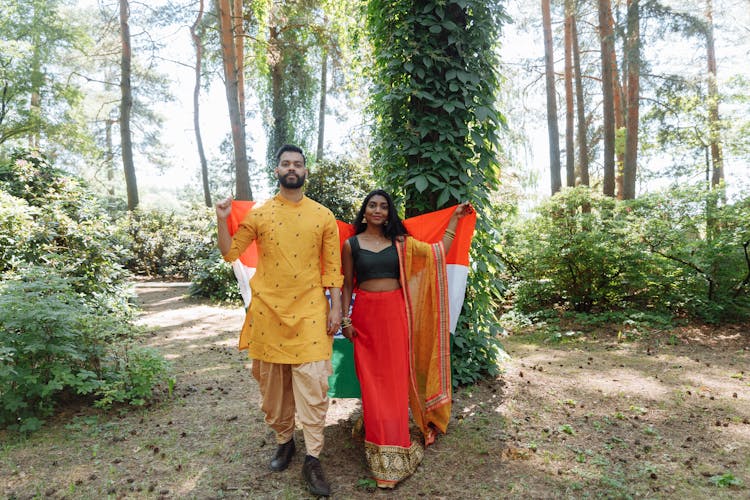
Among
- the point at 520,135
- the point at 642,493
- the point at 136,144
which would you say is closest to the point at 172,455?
the point at 642,493

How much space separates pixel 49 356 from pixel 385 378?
2903 mm

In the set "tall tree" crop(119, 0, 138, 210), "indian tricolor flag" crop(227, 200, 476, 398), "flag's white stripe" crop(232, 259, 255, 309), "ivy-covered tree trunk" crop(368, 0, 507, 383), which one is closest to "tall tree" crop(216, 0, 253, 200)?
"tall tree" crop(119, 0, 138, 210)

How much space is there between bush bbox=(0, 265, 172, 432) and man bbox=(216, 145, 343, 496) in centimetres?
171

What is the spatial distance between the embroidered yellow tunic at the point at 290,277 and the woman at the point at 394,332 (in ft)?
0.89

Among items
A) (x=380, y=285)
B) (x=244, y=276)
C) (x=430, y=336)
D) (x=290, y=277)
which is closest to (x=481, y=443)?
(x=430, y=336)

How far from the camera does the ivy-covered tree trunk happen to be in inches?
165

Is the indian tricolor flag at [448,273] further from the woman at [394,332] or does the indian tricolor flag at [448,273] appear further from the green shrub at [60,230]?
the green shrub at [60,230]

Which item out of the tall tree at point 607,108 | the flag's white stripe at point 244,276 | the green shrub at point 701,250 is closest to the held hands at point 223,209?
the flag's white stripe at point 244,276

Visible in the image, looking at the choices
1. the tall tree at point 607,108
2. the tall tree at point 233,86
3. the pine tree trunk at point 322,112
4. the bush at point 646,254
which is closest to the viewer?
the bush at point 646,254

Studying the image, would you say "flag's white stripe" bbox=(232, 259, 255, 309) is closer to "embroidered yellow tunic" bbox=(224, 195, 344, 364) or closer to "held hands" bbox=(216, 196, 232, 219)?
"embroidered yellow tunic" bbox=(224, 195, 344, 364)

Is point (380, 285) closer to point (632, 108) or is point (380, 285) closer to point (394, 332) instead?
point (394, 332)

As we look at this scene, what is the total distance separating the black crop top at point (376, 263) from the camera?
319cm

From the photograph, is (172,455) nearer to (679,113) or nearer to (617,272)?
(617,272)

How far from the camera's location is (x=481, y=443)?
11.4 feet
